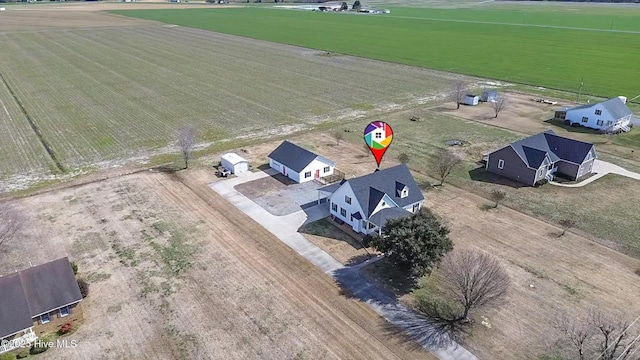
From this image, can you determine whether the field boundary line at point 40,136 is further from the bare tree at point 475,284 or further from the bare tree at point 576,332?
the bare tree at point 576,332

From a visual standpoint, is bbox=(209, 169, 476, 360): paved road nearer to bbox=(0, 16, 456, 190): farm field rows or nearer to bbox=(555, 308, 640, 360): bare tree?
bbox=(555, 308, 640, 360): bare tree

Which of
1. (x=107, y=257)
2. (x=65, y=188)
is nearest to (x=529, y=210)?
(x=107, y=257)

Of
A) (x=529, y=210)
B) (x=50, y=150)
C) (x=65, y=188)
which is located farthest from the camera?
(x=50, y=150)

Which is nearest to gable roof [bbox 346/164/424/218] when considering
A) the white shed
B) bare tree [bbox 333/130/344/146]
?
the white shed

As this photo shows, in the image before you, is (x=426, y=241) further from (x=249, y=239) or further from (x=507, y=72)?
(x=507, y=72)

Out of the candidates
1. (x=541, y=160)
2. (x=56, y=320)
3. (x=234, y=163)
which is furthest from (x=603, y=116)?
(x=56, y=320)

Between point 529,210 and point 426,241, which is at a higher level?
point 426,241
